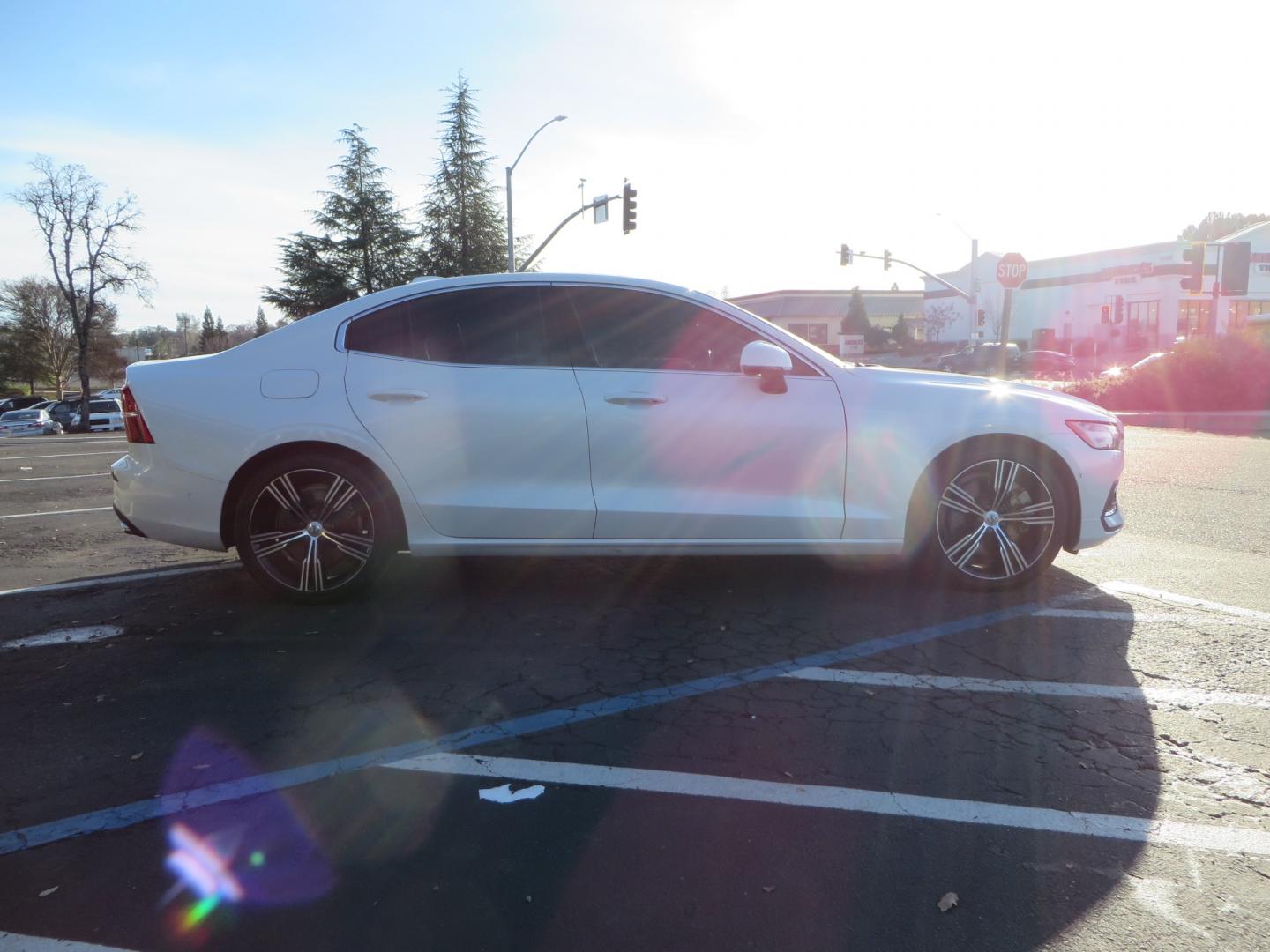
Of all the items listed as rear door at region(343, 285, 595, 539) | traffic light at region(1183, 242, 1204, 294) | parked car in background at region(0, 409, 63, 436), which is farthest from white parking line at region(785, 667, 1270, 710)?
parked car in background at region(0, 409, 63, 436)

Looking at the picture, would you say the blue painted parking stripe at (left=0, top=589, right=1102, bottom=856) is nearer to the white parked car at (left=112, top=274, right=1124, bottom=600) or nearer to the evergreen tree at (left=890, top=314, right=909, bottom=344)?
the white parked car at (left=112, top=274, right=1124, bottom=600)

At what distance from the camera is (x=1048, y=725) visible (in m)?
3.23

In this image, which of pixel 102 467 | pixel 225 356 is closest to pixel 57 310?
pixel 102 467

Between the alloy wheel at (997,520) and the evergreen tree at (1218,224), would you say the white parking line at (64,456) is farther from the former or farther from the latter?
the evergreen tree at (1218,224)

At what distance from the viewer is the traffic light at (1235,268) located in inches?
810

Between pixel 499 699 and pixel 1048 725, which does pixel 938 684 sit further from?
pixel 499 699

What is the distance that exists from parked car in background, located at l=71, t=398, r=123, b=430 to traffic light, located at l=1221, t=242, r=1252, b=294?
40.7 m

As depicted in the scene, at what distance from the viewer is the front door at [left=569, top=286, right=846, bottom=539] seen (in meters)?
4.64

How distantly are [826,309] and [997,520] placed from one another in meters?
79.2

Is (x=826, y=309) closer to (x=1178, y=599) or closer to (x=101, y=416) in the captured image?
(x=101, y=416)

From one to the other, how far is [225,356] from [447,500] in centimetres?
137

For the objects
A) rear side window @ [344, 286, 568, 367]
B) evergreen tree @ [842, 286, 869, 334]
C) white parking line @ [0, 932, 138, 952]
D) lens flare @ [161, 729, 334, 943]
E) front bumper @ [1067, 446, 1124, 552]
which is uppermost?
evergreen tree @ [842, 286, 869, 334]

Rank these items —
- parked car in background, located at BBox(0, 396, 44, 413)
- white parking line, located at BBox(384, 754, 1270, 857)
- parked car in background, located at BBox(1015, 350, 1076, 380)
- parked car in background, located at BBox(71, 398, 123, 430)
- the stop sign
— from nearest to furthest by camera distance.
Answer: white parking line, located at BBox(384, 754, 1270, 857)
the stop sign
parked car in background, located at BBox(1015, 350, 1076, 380)
parked car in background, located at BBox(71, 398, 123, 430)
parked car in background, located at BBox(0, 396, 44, 413)

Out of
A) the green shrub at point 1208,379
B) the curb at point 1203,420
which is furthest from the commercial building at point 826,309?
the curb at point 1203,420
